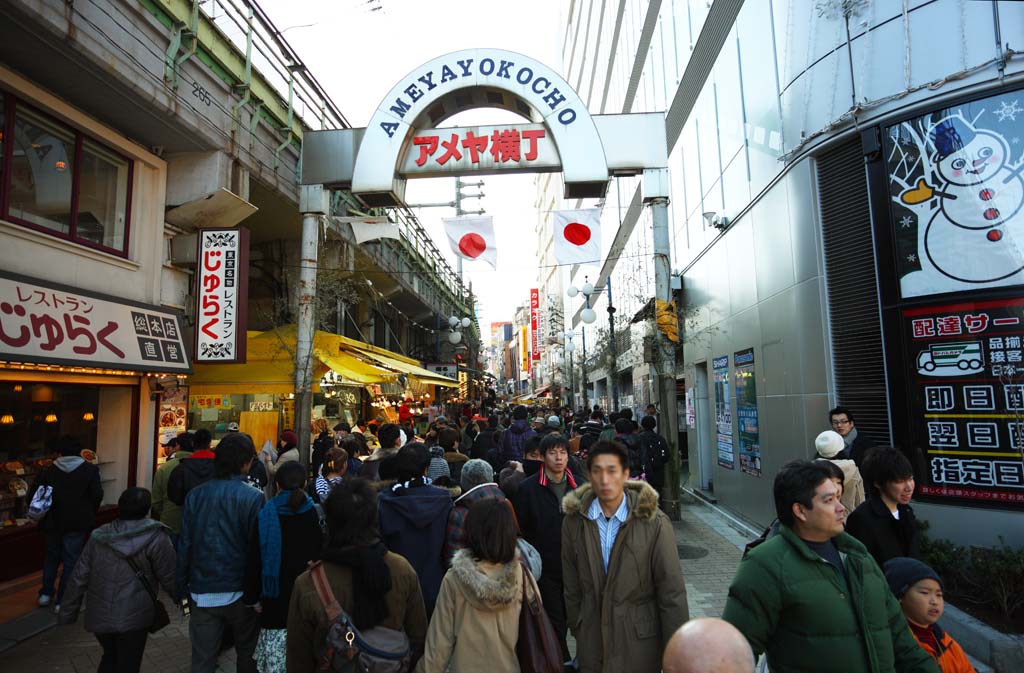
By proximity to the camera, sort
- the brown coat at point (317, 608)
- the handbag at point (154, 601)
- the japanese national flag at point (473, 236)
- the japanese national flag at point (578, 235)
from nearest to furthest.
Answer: the brown coat at point (317, 608) → the handbag at point (154, 601) → the japanese national flag at point (578, 235) → the japanese national flag at point (473, 236)

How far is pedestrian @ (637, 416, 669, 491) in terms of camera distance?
955 cm

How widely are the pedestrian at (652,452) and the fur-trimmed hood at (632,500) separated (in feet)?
21.0

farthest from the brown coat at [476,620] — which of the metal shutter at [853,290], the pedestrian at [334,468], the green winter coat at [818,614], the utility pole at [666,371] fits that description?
the utility pole at [666,371]

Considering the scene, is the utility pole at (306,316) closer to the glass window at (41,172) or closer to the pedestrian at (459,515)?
the glass window at (41,172)

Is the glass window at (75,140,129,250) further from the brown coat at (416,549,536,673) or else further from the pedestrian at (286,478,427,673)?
the brown coat at (416,549,536,673)

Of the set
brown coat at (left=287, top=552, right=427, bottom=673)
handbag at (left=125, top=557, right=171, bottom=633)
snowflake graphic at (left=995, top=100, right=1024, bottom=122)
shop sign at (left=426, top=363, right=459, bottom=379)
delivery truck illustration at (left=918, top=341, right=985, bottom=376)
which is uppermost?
snowflake graphic at (left=995, top=100, right=1024, bottom=122)

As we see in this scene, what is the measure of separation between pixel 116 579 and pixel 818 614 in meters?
4.33

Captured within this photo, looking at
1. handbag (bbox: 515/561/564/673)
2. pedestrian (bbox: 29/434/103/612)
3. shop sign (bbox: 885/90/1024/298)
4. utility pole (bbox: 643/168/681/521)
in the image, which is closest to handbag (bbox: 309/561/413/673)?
handbag (bbox: 515/561/564/673)

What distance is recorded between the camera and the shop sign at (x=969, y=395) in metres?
5.90

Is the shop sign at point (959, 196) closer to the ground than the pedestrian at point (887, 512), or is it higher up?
higher up

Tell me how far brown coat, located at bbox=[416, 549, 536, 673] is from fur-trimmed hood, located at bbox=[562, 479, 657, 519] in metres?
0.63

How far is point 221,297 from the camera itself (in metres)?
9.48

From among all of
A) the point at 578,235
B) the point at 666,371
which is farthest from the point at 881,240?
the point at 578,235

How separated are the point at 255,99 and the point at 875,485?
11.8m
